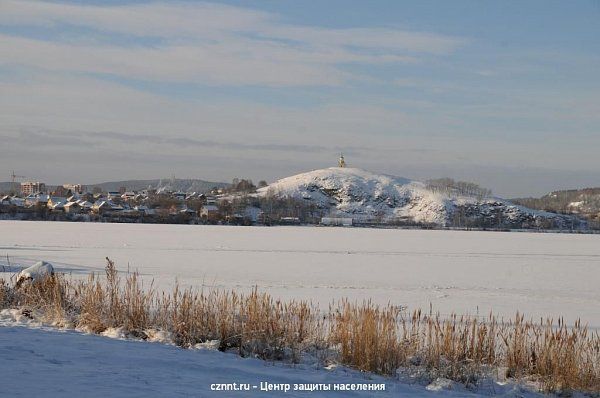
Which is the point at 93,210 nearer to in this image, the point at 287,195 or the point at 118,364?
the point at 287,195

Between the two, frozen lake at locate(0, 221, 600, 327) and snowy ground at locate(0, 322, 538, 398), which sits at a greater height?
snowy ground at locate(0, 322, 538, 398)

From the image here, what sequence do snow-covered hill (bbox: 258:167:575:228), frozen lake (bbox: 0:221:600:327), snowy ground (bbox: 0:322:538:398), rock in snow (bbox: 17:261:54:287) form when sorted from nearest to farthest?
snowy ground (bbox: 0:322:538:398)
rock in snow (bbox: 17:261:54:287)
frozen lake (bbox: 0:221:600:327)
snow-covered hill (bbox: 258:167:575:228)

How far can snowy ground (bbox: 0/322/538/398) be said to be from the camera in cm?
556

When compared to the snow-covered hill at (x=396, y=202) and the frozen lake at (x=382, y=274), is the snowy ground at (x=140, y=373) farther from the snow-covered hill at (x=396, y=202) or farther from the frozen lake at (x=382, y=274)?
the snow-covered hill at (x=396, y=202)

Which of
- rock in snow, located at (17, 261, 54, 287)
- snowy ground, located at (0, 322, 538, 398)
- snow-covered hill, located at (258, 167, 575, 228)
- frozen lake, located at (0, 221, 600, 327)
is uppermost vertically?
snow-covered hill, located at (258, 167, 575, 228)

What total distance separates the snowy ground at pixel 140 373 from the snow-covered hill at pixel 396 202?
13918 centimetres

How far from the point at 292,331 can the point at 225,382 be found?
2.39 metres

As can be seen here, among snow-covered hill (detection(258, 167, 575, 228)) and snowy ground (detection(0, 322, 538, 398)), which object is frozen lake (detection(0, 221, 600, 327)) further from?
snow-covered hill (detection(258, 167, 575, 228))

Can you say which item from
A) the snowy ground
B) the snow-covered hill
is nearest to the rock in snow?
the snowy ground

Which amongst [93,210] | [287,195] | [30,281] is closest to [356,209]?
[287,195]

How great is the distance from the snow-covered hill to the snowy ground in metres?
139

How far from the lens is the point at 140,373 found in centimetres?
636

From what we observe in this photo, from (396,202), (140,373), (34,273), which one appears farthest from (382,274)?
(396,202)

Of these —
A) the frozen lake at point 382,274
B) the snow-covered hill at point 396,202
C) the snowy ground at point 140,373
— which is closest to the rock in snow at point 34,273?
the snowy ground at point 140,373
